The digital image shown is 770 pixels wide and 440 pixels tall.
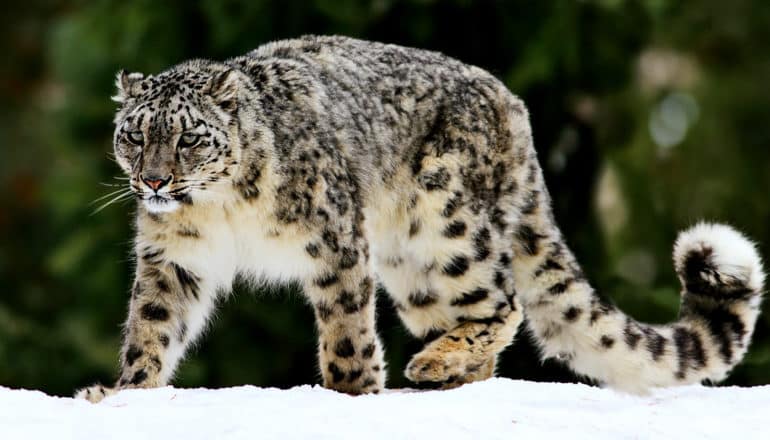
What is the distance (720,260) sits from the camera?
845 cm

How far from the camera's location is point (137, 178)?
24.7 ft

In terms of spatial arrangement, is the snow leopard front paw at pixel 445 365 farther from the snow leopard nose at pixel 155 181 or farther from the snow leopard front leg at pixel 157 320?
the snow leopard nose at pixel 155 181

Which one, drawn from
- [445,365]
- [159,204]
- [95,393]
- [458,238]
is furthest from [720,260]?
[95,393]

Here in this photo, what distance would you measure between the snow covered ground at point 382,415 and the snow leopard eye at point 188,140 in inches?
50.0

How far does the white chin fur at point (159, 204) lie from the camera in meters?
7.59

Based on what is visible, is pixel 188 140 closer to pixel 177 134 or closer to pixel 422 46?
pixel 177 134

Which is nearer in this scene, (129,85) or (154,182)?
(154,182)

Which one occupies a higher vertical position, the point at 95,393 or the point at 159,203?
the point at 159,203

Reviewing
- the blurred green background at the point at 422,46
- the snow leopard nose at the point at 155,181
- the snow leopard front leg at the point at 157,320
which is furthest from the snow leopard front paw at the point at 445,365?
the blurred green background at the point at 422,46

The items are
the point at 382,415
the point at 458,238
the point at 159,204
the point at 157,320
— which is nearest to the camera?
the point at 382,415

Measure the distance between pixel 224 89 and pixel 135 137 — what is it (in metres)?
0.55

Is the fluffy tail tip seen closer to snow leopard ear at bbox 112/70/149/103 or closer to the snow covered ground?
the snow covered ground

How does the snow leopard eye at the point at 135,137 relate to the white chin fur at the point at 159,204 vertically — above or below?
above

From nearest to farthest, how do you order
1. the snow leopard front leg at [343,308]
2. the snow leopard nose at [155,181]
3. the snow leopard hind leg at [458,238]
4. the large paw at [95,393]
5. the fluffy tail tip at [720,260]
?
the snow leopard nose at [155,181], the large paw at [95,393], the snow leopard front leg at [343,308], the fluffy tail tip at [720,260], the snow leopard hind leg at [458,238]
